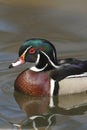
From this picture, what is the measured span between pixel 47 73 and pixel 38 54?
0.28 metres

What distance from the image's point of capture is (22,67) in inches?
379

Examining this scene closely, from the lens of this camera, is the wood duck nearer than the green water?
No

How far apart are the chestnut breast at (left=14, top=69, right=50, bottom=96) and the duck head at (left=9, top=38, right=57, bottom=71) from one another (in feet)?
0.35

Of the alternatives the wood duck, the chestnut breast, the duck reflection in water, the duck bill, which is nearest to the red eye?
the wood duck

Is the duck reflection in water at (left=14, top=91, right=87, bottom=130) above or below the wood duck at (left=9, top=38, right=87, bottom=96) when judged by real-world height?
below

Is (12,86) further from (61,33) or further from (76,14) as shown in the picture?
(76,14)

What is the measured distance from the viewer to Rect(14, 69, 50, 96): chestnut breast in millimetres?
8695

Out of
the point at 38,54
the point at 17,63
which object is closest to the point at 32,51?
the point at 38,54

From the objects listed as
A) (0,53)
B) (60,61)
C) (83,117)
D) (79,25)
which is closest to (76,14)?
(79,25)

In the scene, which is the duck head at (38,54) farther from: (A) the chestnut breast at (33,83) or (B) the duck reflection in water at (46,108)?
(B) the duck reflection in water at (46,108)

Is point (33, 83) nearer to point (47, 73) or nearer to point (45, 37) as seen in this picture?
point (47, 73)

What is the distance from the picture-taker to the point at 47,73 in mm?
8727

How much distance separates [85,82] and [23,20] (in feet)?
10.8

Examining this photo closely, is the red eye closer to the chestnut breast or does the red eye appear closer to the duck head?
the duck head
